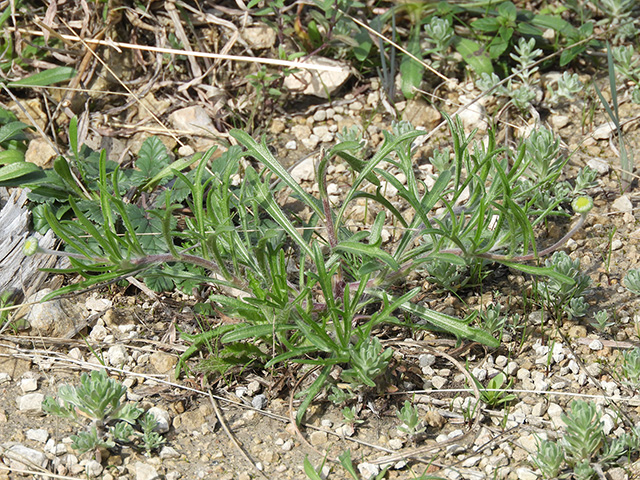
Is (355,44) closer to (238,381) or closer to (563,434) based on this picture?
(238,381)

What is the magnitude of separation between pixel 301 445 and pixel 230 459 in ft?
0.80

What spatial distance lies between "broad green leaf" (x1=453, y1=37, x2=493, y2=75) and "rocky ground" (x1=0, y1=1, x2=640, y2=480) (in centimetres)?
94

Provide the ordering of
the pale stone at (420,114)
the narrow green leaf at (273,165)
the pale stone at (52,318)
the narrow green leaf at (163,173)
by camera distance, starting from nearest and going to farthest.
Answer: the narrow green leaf at (273,165) → the pale stone at (52,318) → the narrow green leaf at (163,173) → the pale stone at (420,114)

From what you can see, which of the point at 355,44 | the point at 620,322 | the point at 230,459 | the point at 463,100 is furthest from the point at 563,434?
the point at 355,44

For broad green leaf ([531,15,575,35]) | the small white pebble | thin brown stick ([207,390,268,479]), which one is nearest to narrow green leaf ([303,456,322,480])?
thin brown stick ([207,390,268,479])


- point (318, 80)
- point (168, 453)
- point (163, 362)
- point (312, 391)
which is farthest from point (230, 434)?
point (318, 80)

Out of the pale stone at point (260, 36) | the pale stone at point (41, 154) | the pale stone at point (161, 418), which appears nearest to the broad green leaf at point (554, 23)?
the pale stone at point (260, 36)

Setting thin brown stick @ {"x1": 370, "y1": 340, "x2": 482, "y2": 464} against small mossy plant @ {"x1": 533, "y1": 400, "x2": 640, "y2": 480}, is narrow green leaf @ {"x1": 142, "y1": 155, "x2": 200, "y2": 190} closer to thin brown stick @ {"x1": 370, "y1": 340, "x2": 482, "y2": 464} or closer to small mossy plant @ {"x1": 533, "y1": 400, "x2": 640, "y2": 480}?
thin brown stick @ {"x1": 370, "y1": 340, "x2": 482, "y2": 464}

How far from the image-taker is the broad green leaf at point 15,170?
3.21m

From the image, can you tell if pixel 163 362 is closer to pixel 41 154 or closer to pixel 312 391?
pixel 312 391

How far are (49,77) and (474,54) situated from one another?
229 centimetres

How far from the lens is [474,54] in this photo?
3984mm

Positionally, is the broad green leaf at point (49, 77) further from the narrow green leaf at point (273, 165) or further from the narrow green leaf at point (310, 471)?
the narrow green leaf at point (310, 471)

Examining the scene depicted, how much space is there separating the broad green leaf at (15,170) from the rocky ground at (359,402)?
49 centimetres
